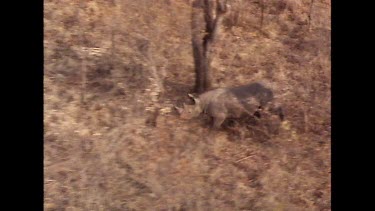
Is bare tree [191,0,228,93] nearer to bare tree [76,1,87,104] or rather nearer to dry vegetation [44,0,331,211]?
dry vegetation [44,0,331,211]

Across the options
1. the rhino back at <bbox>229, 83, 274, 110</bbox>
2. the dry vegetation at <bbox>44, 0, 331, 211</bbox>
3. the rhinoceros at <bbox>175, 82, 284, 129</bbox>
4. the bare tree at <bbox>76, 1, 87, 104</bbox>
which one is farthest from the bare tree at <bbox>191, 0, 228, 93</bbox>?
the bare tree at <bbox>76, 1, 87, 104</bbox>

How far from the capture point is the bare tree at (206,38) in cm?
490

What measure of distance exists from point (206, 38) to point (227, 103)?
0.85 meters

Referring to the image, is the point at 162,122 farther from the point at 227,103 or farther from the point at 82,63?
the point at 82,63

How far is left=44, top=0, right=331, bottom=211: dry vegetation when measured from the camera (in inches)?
160

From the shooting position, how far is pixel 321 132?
516cm

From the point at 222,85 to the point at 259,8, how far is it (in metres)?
1.84

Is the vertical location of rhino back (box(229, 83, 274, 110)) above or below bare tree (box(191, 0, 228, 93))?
below

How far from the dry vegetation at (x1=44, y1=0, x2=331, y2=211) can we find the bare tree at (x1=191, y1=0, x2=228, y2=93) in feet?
0.35

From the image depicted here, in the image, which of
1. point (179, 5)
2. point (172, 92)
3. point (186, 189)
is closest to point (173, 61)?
point (172, 92)

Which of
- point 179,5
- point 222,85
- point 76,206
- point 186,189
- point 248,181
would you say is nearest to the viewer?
point 76,206

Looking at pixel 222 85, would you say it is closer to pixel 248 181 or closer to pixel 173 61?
pixel 173 61

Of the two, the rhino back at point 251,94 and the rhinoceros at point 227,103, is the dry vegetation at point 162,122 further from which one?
the rhino back at point 251,94

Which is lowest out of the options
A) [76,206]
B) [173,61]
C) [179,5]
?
[76,206]
